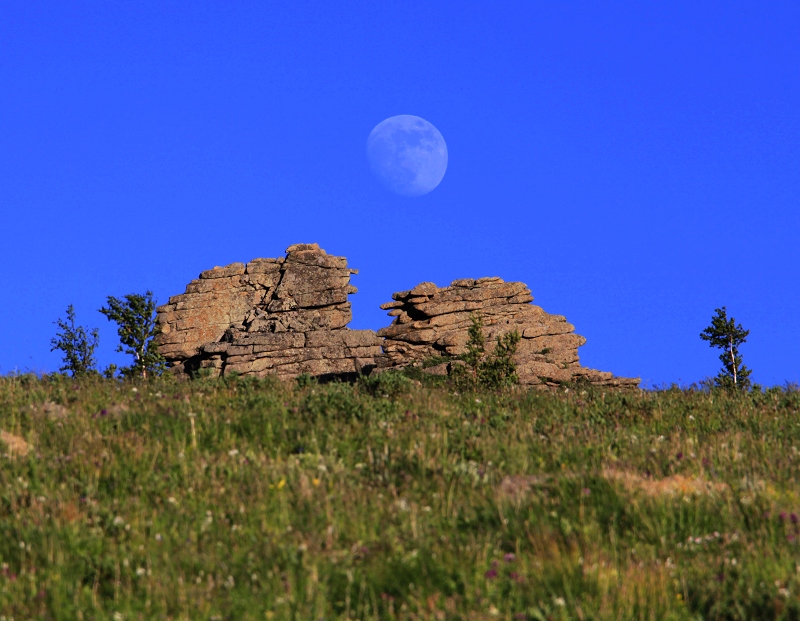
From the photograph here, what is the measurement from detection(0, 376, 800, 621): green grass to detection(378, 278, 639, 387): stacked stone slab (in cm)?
3199

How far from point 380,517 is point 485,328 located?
38.7m

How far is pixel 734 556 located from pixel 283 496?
4.17 m

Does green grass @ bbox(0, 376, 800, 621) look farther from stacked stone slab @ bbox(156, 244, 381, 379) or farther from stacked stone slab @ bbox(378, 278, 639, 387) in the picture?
stacked stone slab @ bbox(156, 244, 381, 379)

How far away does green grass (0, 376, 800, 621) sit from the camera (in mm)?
6141

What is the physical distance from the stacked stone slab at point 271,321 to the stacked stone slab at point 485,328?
202 centimetres

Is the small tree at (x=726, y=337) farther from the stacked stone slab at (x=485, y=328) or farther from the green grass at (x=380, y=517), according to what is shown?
the green grass at (x=380, y=517)

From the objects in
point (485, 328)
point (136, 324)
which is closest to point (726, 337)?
point (485, 328)

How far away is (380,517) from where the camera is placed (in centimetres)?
736

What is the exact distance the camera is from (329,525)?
7.12 m

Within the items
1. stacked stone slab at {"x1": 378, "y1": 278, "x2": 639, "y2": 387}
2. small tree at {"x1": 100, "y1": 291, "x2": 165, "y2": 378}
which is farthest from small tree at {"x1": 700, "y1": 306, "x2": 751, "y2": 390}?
small tree at {"x1": 100, "y1": 291, "x2": 165, "y2": 378}

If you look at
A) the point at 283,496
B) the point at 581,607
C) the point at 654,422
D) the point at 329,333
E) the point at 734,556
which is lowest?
the point at 581,607

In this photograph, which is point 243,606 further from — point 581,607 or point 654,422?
point 654,422

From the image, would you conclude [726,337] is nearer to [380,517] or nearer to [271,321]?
[271,321]

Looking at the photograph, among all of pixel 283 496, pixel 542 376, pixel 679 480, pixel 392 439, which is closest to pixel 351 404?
pixel 392 439
